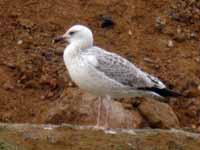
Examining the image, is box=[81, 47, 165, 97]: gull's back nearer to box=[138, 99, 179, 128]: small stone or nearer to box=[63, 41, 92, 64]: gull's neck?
box=[63, 41, 92, 64]: gull's neck

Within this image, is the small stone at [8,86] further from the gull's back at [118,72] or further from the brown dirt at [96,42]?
the gull's back at [118,72]

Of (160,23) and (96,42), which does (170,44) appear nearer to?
(160,23)

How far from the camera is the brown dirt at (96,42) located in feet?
60.6

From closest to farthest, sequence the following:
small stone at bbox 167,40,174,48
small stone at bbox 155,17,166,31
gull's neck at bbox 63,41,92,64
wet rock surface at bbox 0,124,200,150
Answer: wet rock surface at bbox 0,124,200,150 → gull's neck at bbox 63,41,92,64 → small stone at bbox 167,40,174,48 → small stone at bbox 155,17,166,31

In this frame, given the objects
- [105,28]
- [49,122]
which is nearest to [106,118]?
[49,122]

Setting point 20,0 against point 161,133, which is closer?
point 161,133

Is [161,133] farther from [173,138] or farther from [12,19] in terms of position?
[12,19]

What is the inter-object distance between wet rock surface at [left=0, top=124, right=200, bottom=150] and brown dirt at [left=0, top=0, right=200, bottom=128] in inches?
149

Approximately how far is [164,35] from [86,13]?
5.22 feet

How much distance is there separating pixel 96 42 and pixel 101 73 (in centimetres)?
530

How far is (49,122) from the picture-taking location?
54.9 feet

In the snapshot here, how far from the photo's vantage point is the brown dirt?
18484 millimetres

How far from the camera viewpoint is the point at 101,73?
14453mm

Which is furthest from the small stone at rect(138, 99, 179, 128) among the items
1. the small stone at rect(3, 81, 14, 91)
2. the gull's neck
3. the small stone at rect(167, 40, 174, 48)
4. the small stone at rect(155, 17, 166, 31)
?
the small stone at rect(155, 17, 166, 31)
